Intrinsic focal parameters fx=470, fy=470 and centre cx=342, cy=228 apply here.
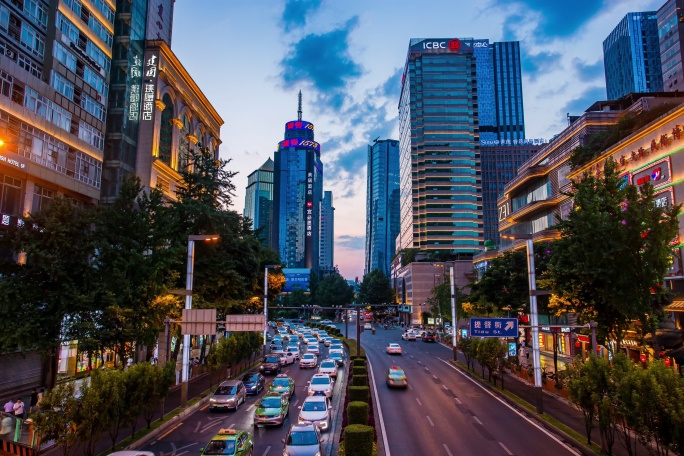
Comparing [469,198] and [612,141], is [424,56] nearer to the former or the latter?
[469,198]

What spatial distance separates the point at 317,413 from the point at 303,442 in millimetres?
5430

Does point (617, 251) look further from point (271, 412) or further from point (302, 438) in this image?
point (271, 412)

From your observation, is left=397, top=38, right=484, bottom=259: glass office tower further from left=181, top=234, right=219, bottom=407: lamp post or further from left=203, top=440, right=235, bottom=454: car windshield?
left=203, top=440, right=235, bottom=454: car windshield

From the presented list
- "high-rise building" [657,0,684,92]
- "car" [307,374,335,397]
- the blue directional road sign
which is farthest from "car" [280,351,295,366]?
"high-rise building" [657,0,684,92]

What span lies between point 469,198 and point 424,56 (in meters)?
54.4

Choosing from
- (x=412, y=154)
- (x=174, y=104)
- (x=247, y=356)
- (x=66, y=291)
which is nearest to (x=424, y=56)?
(x=412, y=154)

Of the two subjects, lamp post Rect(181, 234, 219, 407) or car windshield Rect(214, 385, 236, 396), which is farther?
car windshield Rect(214, 385, 236, 396)

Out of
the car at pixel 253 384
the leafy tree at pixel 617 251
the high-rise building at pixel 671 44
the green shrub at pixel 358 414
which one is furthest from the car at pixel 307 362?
the high-rise building at pixel 671 44

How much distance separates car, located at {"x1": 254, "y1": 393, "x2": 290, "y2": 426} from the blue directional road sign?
46.7 ft

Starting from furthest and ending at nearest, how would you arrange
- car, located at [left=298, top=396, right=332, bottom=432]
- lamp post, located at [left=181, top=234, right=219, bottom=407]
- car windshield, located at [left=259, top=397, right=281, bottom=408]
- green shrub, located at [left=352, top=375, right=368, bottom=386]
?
green shrub, located at [left=352, top=375, right=368, bottom=386] → lamp post, located at [left=181, top=234, right=219, bottom=407] → car windshield, located at [left=259, top=397, right=281, bottom=408] → car, located at [left=298, top=396, right=332, bottom=432]

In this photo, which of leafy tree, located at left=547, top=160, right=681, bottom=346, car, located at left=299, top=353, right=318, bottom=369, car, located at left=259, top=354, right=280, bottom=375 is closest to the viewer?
leafy tree, located at left=547, top=160, right=681, bottom=346

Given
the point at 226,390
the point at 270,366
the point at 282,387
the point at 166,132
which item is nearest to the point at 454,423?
the point at 282,387

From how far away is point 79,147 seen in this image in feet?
145

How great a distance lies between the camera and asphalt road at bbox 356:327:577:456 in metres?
21.7
